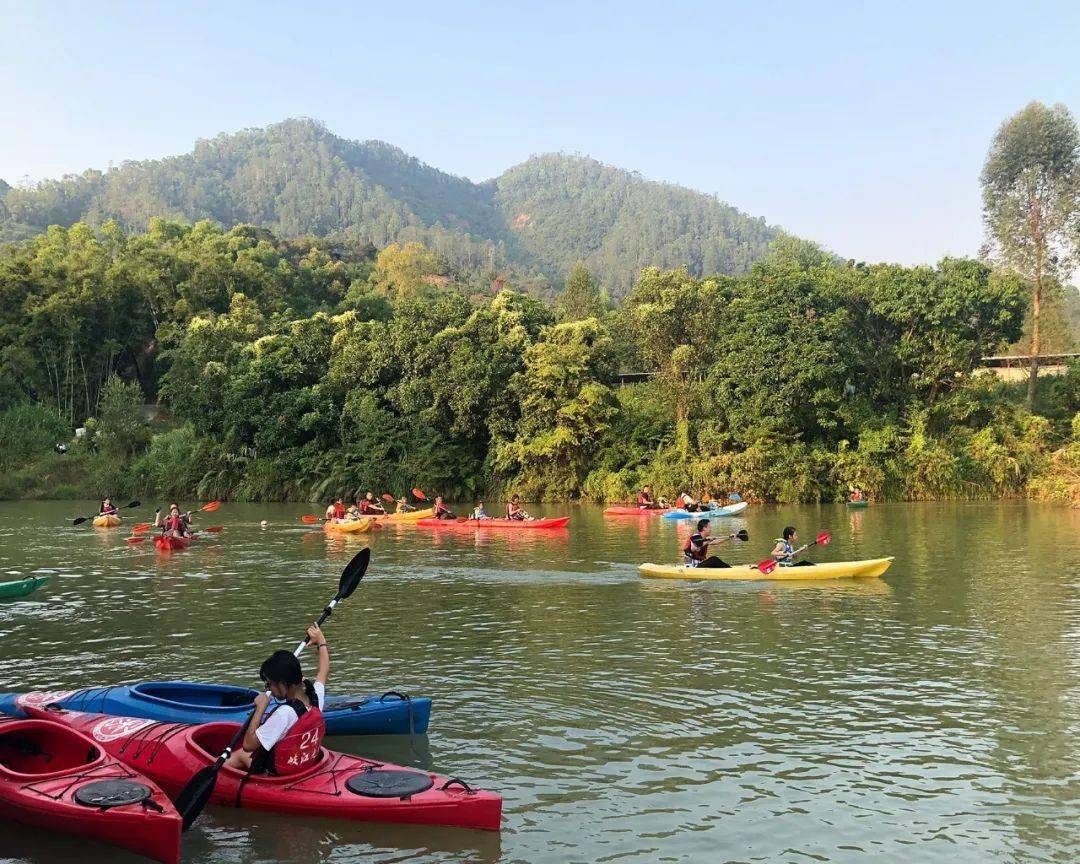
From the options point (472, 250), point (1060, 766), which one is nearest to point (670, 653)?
point (1060, 766)

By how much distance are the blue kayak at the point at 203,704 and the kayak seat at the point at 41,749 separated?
66 centimetres

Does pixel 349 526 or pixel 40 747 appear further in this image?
pixel 349 526

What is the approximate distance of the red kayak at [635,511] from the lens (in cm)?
3088

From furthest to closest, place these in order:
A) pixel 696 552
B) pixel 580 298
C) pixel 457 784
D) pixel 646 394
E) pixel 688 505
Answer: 1. pixel 580 298
2. pixel 646 394
3. pixel 688 505
4. pixel 696 552
5. pixel 457 784

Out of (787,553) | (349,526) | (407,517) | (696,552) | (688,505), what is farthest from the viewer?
(688,505)

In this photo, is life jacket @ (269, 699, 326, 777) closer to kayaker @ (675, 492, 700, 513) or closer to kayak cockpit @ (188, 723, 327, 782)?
kayak cockpit @ (188, 723, 327, 782)

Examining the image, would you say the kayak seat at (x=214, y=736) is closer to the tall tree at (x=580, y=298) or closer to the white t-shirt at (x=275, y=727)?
the white t-shirt at (x=275, y=727)

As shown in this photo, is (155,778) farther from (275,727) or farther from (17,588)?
(17,588)

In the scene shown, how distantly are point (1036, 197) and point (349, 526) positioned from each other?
1306 inches

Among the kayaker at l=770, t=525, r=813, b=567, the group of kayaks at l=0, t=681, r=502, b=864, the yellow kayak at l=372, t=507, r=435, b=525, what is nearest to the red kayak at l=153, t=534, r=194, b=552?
the yellow kayak at l=372, t=507, r=435, b=525

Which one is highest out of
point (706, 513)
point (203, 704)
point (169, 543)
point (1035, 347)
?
point (1035, 347)

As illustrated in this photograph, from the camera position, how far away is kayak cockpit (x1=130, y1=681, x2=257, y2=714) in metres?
8.23

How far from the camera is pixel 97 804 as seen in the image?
6.01 metres

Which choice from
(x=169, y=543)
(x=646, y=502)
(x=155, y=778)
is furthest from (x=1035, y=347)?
(x=155, y=778)
